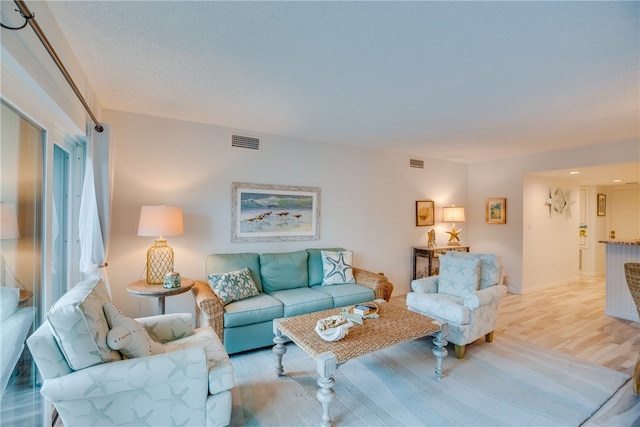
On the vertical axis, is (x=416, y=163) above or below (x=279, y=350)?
above

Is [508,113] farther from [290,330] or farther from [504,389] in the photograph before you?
[290,330]

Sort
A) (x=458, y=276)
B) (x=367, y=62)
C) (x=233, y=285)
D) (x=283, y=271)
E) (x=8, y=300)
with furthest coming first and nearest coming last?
(x=283, y=271) < (x=458, y=276) < (x=233, y=285) < (x=367, y=62) < (x=8, y=300)

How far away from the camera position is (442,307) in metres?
2.99

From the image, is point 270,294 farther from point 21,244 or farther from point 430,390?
point 21,244

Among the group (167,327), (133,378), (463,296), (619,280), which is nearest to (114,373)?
(133,378)

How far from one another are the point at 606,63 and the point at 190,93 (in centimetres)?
324

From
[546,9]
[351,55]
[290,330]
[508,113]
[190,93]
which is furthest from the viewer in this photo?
[508,113]

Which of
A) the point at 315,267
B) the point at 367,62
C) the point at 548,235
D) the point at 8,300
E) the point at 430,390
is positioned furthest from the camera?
the point at 548,235

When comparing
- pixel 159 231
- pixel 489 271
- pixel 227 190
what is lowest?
pixel 489 271

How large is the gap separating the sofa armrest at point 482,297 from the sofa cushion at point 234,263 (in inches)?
88.7

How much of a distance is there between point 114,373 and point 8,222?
0.90m

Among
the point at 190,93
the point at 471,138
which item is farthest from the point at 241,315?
the point at 471,138

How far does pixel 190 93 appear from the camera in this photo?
2695 mm

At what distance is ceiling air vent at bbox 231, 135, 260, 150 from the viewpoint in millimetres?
3729
